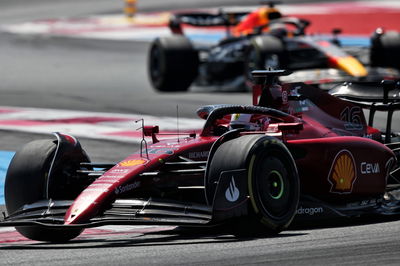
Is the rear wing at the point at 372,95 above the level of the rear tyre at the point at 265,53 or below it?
above

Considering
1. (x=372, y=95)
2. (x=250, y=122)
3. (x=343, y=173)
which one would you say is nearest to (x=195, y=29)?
(x=372, y=95)

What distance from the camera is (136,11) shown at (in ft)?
123

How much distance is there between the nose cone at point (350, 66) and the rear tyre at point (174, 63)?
2739 millimetres

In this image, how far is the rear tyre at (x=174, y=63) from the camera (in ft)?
70.2

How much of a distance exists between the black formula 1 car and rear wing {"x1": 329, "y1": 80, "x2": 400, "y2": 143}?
8.74 metres

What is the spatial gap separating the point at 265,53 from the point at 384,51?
260 centimetres

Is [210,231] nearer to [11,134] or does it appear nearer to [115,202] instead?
[115,202]

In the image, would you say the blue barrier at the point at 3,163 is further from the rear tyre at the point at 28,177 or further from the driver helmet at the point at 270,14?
the driver helmet at the point at 270,14

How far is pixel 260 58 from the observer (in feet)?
66.7

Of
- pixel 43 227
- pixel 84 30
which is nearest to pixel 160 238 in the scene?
pixel 43 227

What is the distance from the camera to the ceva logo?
8.07 m

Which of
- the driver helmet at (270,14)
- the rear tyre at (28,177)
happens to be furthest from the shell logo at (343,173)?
the driver helmet at (270,14)

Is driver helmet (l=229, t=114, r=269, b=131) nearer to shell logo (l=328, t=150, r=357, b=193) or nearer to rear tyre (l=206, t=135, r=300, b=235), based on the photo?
shell logo (l=328, t=150, r=357, b=193)

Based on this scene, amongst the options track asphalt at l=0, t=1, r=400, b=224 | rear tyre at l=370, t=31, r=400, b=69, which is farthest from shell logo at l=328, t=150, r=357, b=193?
rear tyre at l=370, t=31, r=400, b=69
